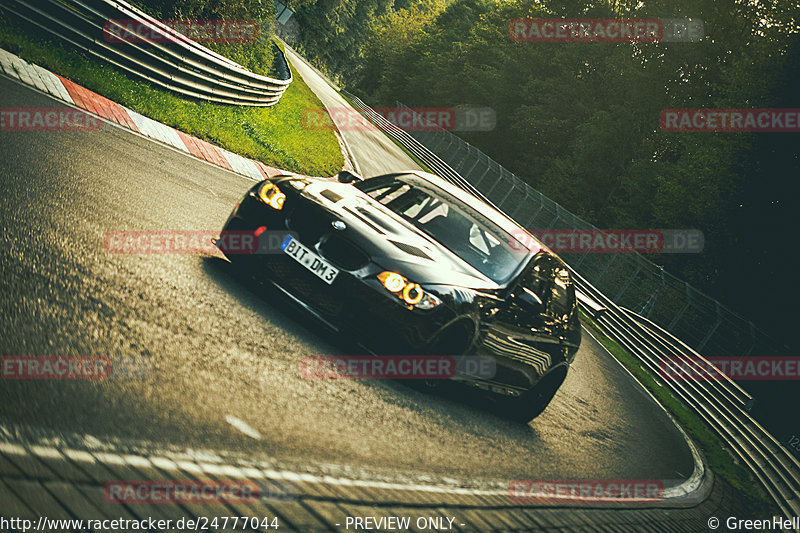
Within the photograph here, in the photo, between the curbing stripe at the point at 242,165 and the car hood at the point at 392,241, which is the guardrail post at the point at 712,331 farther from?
the car hood at the point at 392,241

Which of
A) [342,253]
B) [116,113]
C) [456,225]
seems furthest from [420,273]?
[116,113]

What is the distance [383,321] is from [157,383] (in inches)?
68.7

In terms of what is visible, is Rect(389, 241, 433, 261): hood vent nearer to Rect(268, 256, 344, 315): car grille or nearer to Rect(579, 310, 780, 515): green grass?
Rect(268, 256, 344, 315): car grille

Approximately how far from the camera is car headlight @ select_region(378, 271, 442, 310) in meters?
4.82

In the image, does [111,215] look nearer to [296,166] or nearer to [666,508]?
[666,508]

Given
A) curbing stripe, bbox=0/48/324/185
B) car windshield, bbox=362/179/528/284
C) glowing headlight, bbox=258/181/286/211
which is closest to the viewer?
glowing headlight, bbox=258/181/286/211

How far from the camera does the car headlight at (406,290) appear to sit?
4.82 metres

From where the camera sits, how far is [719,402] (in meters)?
14.0

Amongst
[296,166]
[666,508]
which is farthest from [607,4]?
[666,508]

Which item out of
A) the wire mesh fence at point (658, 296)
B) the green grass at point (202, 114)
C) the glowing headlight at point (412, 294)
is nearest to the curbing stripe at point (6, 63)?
the green grass at point (202, 114)

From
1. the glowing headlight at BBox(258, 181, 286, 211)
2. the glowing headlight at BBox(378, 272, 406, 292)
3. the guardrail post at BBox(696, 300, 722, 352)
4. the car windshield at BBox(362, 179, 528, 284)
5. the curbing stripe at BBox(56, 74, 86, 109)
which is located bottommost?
the curbing stripe at BBox(56, 74, 86, 109)

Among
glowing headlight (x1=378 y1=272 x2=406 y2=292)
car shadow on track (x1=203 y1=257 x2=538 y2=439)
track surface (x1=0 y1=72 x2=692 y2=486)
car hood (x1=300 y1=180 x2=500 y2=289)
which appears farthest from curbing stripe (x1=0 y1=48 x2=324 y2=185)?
glowing headlight (x1=378 y1=272 x2=406 y2=292)

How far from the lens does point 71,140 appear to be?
786 centimetres

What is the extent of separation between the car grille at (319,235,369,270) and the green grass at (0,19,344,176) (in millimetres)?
7278
